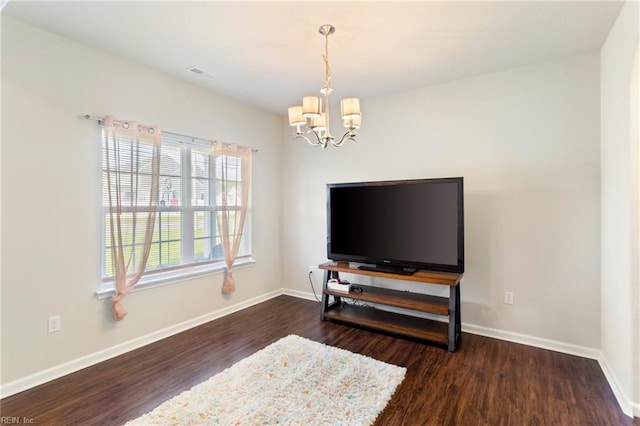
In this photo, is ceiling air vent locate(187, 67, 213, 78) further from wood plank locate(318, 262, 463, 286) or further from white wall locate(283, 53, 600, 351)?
wood plank locate(318, 262, 463, 286)

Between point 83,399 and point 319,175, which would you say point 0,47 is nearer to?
point 83,399

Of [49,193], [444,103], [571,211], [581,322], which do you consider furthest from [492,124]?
[49,193]

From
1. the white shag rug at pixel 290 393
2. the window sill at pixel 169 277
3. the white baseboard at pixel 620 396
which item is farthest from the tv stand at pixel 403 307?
the window sill at pixel 169 277

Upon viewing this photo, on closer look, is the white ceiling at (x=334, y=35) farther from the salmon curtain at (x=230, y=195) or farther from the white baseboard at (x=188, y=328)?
the white baseboard at (x=188, y=328)

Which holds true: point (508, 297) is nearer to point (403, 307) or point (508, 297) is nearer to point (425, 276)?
point (425, 276)

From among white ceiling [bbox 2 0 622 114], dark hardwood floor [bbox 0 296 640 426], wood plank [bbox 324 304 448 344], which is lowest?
dark hardwood floor [bbox 0 296 640 426]

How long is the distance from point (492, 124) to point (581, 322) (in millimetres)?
2016

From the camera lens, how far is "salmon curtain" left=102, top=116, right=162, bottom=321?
269 cm

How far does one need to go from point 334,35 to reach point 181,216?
2403mm

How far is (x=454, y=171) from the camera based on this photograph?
3.32 m

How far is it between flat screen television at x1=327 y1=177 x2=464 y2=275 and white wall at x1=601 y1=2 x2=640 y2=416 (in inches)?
41.6

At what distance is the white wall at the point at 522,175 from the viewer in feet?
8.89

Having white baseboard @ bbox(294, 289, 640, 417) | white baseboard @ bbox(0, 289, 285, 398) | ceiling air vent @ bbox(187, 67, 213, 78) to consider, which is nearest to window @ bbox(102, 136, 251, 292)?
white baseboard @ bbox(0, 289, 285, 398)

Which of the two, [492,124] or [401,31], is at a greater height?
[401,31]
